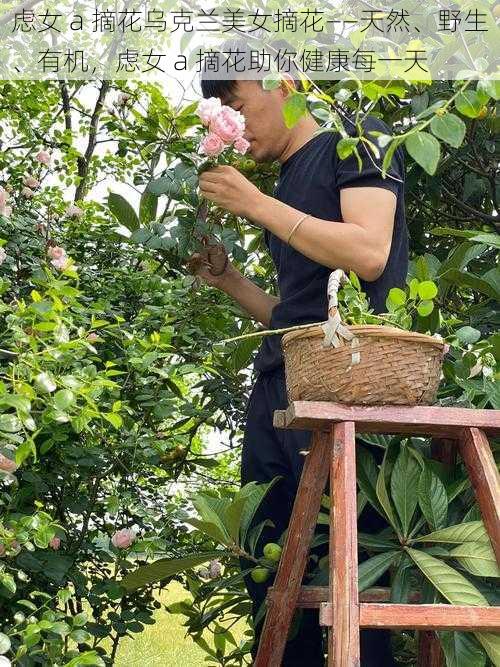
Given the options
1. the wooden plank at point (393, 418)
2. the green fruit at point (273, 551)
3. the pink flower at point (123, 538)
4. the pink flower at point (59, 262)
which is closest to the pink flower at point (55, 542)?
the pink flower at point (123, 538)

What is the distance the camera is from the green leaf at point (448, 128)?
4.69ft

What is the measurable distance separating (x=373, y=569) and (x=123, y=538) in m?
0.95

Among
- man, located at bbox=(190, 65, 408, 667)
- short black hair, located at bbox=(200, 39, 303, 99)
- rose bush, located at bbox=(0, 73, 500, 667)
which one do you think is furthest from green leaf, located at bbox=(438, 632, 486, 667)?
short black hair, located at bbox=(200, 39, 303, 99)

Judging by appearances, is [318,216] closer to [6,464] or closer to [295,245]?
[295,245]

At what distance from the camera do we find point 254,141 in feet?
7.14

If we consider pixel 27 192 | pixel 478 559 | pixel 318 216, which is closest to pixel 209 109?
pixel 318 216

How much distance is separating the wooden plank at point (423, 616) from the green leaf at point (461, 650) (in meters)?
0.10

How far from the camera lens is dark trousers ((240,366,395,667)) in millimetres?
2178

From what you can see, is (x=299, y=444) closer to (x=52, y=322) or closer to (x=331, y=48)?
(x=52, y=322)

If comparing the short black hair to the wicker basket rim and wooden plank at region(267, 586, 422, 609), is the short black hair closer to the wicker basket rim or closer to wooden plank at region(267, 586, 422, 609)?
the wicker basket rim

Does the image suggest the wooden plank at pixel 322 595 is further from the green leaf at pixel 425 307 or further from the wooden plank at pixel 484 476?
the green leaf at pixel 425 307

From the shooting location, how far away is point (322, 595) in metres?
1.98

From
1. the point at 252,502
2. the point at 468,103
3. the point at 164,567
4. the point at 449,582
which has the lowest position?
the point at 449,582

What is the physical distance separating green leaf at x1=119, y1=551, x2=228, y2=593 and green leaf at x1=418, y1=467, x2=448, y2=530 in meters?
0.51
